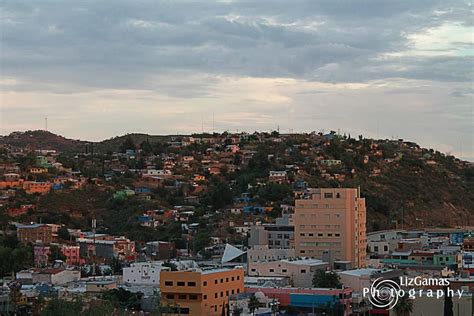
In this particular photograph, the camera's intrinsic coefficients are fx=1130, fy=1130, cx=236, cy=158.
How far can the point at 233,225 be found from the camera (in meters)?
76.6

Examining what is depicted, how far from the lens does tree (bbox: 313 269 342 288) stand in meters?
47.6

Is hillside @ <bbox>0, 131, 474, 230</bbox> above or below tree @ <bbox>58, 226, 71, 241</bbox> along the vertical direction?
above

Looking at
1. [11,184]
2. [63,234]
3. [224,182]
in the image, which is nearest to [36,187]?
[11,184]

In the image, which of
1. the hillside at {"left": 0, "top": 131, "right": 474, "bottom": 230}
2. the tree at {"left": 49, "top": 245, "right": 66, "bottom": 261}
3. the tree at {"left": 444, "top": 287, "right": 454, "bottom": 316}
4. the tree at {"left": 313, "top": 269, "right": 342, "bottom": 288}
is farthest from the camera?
the hillside at {"left": 0, "top": 131, "right": 474, "bottom": 230}

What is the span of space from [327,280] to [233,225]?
29043 millimetres

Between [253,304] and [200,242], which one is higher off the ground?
[200,242]

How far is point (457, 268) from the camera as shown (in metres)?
55.1

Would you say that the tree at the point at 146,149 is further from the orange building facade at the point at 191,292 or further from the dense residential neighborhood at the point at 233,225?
the orange building facade at the point at 191,292

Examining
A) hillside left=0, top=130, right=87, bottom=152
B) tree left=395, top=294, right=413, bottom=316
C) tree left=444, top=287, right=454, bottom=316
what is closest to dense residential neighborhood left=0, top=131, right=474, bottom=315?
tree left=395, top=294, right=413, bottom=316

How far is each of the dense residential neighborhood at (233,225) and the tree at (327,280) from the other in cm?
10

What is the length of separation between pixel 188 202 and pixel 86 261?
20611 millimetres

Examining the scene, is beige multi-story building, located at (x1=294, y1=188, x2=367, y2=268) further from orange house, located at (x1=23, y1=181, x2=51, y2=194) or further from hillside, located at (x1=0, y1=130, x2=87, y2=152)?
hillside, located at (x1=0, y1=130, x2=87, y2=152)

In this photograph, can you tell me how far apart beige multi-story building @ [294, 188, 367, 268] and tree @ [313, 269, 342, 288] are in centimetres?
872

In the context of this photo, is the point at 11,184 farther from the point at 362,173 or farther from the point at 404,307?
the point at 404,307
